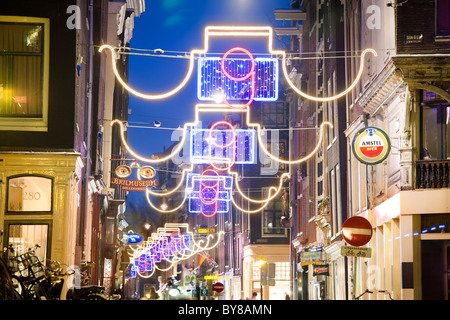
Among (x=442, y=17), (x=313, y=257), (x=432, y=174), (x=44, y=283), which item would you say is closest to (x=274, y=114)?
(x=313, y=257)

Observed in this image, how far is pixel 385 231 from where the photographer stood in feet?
87.7

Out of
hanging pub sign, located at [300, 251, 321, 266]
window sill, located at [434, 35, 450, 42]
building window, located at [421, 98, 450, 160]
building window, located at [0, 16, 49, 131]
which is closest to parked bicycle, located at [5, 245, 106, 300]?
building window, located at [0, 16, 49, 131]

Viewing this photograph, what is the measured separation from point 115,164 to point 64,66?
2697cm

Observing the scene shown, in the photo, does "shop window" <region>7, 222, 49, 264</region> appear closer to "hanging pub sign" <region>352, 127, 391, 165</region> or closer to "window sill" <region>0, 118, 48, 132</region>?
"window sill" <region>0, 118, 48, 132</region>

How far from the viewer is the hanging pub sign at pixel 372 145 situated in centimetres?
2322

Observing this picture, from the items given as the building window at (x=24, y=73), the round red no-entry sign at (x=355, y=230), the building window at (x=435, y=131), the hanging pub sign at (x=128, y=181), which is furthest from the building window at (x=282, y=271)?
the round red no-entry sign at (x=355, y=230)

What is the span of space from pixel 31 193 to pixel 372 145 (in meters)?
10.3

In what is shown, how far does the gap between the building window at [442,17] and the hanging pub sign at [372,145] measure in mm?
3988

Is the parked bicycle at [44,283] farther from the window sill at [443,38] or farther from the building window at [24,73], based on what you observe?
the window sill at [443,38]

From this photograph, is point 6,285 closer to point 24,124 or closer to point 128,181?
point 24,124

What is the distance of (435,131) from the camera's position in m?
24.3

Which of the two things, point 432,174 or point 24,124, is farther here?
point 24,124

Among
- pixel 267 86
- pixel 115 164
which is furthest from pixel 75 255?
pixel 115 164
